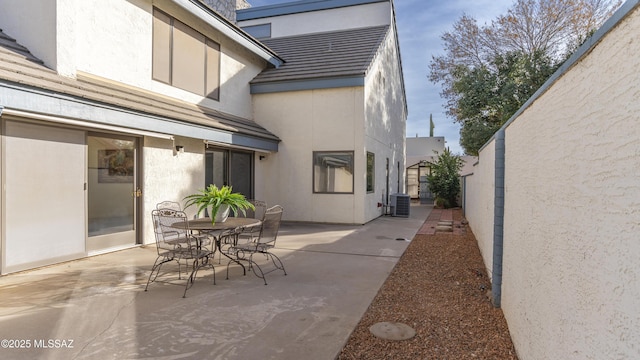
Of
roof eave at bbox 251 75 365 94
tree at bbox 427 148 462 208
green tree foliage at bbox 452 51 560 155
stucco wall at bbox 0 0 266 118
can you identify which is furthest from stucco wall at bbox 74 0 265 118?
tree at bbox 427 148 462 208

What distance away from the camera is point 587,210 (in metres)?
1.78

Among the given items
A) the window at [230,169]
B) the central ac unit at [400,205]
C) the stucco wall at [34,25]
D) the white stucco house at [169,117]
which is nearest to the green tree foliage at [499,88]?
the white stucco house at [169,117]

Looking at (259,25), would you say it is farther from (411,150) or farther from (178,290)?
(411,150)

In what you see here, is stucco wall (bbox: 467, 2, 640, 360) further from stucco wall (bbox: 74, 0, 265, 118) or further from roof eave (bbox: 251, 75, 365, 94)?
roof eave (bbox: 251, 75, 365, 94)

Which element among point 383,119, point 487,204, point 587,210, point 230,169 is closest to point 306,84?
point 230,169

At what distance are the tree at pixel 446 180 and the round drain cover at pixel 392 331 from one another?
53.3 feet

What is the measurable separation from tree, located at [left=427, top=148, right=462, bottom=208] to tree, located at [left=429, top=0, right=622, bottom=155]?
1.43 meters

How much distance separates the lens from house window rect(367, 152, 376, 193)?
12570 millimetres

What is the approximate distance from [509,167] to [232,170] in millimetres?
8673

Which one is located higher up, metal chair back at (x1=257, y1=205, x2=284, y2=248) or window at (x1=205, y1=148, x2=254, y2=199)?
window at (x1=205, y1=148, x2=254, y2=199)

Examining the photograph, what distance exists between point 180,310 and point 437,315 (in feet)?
10.0

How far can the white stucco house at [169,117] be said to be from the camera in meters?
6.01

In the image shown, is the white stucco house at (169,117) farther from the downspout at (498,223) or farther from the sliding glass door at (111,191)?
the downspout at (498,223)

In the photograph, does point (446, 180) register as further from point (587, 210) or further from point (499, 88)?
point (587, 210)
